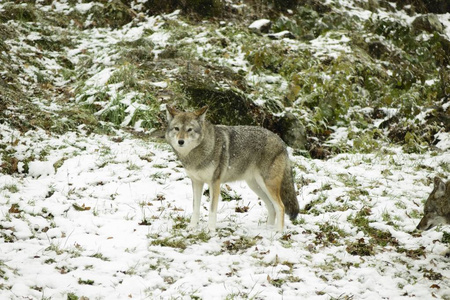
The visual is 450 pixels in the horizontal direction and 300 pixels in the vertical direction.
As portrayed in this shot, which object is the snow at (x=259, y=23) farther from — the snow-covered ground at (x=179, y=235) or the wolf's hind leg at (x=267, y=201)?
the wolf's hind leg at (x=267, y=201)

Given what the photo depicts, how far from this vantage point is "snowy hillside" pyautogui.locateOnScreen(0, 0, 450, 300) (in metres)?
4.68

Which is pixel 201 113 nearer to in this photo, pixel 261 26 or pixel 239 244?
pixel 239 244

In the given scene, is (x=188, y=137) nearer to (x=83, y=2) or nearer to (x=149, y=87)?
(x=149, y=87)

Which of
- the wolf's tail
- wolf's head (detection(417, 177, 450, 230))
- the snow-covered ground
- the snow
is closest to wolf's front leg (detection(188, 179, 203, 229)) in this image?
the snow-covered ground

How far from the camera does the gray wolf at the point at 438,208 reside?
5699mm

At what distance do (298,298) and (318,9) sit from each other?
14.2 meters

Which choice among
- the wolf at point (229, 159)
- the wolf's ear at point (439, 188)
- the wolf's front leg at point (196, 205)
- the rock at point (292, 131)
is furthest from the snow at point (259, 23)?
the wolf's ear at point (439, 188)

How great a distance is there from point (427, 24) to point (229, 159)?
13.4 m

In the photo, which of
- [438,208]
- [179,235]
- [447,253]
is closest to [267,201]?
[179,235]

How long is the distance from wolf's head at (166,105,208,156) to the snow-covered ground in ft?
3.89

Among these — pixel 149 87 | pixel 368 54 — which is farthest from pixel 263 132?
pixel 368 54

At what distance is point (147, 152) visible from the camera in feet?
27.6

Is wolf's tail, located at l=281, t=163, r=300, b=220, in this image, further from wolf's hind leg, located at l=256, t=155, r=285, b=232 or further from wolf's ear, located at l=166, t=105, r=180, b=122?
wolf's ear, located at l=166, t=105, r=180, b=122

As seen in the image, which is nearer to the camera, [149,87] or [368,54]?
[149,87]
